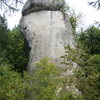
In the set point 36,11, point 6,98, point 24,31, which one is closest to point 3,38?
point 24,31

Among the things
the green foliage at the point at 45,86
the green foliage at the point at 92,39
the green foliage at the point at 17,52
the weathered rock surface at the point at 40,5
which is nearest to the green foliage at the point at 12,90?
the green foliage at the point at 45,86

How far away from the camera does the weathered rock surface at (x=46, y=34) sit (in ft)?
33.2

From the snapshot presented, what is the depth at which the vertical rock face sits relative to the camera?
33.3 feet

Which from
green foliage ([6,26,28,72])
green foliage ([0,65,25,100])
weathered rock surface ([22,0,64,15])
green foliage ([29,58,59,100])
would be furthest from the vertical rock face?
green foliage ([0,65,25,100])

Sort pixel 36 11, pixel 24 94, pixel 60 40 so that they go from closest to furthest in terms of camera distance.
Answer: pixel 24 94 → pixel 60 40 → pixel 36 11

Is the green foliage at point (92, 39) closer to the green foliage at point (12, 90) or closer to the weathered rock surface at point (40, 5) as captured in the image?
the weathered rock surface at point (40, 5)

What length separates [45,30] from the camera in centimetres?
1059

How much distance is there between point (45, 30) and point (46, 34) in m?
0.18

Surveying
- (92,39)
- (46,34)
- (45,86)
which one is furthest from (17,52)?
(45,86)

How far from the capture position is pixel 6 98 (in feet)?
19.0

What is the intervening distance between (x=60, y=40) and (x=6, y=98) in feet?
16.2

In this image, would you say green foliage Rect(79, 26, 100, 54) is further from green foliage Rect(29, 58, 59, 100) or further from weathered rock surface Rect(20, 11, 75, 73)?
green foliage Rect(29, 58, 59, 100)

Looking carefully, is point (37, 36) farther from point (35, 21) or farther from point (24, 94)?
point (24, 94)

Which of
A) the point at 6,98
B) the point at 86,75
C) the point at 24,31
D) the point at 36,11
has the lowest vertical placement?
the point at 6,98
